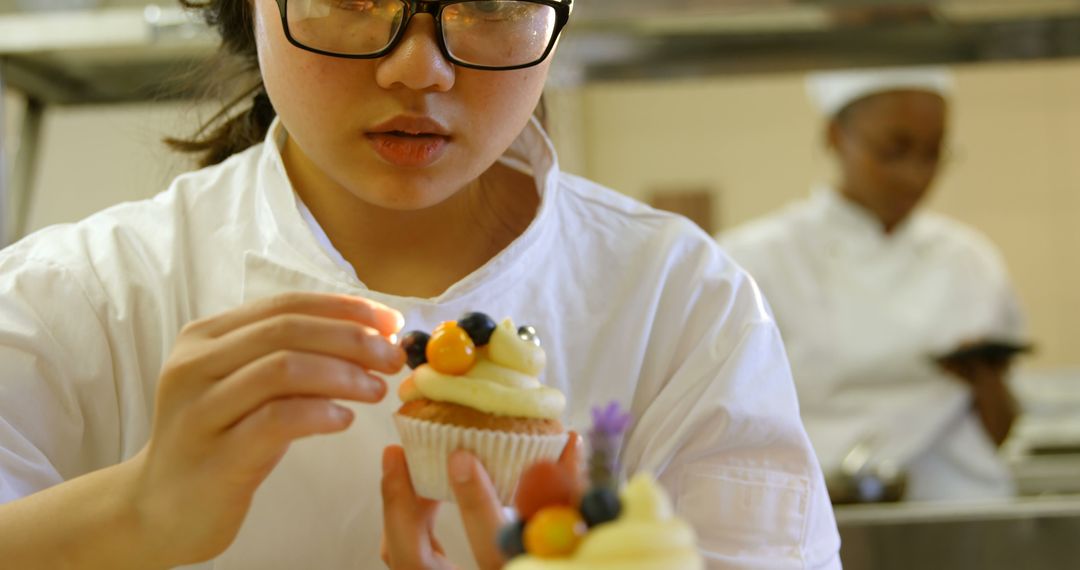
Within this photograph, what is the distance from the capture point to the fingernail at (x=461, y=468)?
36.8 inches

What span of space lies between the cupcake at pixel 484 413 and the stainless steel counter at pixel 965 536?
148 centimetres

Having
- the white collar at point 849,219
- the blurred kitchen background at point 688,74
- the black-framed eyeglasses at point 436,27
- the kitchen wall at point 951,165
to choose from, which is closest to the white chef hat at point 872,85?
the white collar at point 849,219

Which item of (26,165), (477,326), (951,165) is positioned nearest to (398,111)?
(477,326)

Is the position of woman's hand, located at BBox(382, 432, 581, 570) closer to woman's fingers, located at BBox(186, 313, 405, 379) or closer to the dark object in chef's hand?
woman's fingers, located at BBox(186, 313, 405, 379)

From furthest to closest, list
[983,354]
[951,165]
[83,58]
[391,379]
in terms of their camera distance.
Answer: [951,165] < [983,354] < [83,58] < [391,379]

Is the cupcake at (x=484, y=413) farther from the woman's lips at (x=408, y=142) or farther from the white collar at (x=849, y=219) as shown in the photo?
the white collar at (x=849, y=219)

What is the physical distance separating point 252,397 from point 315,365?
0.17ft

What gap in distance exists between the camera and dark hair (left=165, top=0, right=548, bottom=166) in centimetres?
144

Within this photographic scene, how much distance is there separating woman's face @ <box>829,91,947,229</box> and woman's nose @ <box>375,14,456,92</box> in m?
2.64

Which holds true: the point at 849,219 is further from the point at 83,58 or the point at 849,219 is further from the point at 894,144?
the point at 83,58

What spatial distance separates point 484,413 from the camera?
3.31ft

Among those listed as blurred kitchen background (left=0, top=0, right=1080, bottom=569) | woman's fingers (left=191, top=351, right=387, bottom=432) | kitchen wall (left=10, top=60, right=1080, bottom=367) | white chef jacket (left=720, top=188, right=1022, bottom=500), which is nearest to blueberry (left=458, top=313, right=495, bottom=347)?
woman's fingers (left=191, top=351, right=387, bottom=432)

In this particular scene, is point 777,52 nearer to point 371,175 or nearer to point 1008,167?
point 371,175

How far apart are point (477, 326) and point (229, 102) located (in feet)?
2.31
